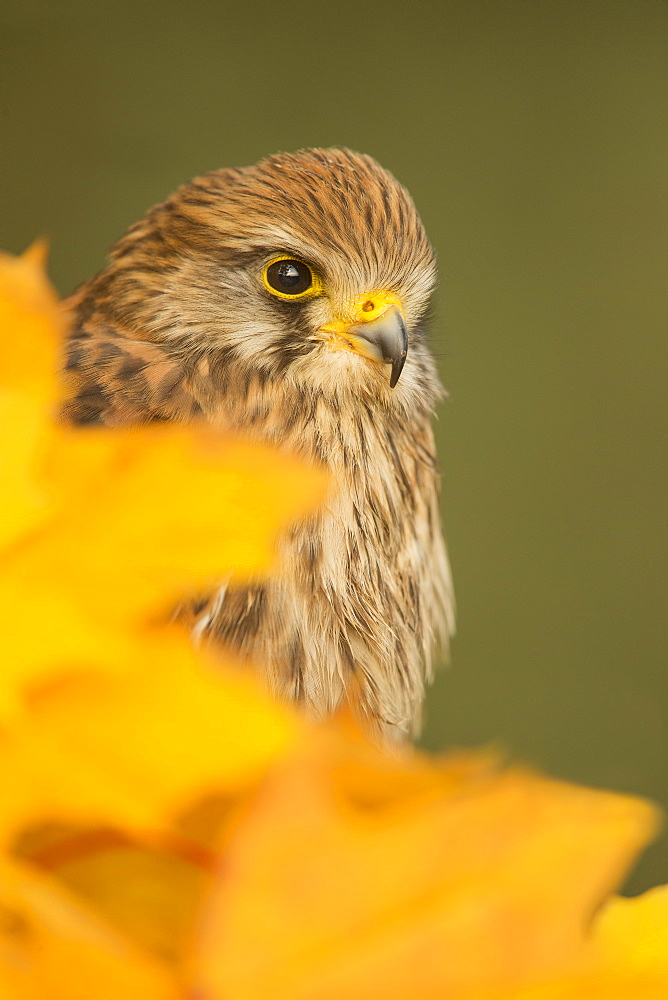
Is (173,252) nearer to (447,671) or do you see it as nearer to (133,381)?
(133,381)

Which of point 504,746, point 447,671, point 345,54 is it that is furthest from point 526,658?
point 504,746

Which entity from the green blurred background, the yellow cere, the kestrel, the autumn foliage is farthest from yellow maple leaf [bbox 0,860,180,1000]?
the green blurred background

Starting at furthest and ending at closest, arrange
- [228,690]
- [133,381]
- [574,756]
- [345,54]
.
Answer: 1. [574,756]
2. [345,54]
3. [133,381]
4. [228,690]

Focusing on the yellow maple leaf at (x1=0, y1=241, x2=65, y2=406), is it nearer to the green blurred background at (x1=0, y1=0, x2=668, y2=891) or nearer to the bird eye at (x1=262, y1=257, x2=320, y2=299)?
the bird eye at (x1=262, y1=257, x2=320, y2=299)

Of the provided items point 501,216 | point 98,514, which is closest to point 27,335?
point 98,514

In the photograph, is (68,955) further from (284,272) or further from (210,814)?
(284,272)

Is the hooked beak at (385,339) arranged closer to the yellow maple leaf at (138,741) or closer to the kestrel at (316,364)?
the kestrel at (316,364)
